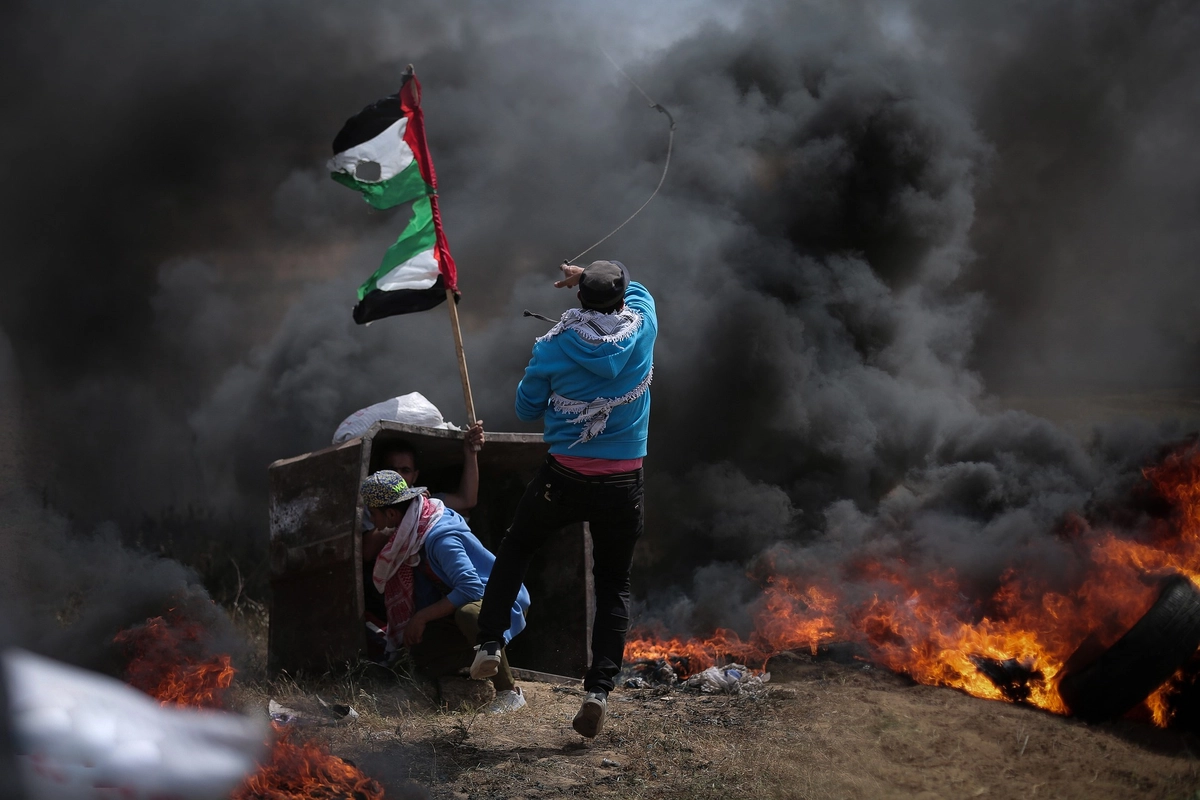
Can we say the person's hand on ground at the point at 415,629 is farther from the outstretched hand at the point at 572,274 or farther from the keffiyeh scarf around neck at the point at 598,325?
the outstretched hand at the point at 572,274

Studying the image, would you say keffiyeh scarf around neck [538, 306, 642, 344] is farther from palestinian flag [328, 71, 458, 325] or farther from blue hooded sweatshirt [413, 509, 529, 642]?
palestinian flag [328, 71, 458, 325]

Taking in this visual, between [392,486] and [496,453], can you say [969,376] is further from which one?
[392,486]

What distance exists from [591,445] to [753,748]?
5.46ft

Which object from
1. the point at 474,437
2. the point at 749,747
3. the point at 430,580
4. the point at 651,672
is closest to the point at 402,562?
the point at 430,580

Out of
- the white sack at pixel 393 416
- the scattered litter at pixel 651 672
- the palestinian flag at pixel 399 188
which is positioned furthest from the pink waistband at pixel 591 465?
the scattered litter at pixel 651 672

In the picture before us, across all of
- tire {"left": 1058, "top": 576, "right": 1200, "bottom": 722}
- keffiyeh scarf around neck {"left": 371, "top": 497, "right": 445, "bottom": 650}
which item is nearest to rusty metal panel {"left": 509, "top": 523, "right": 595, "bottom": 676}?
keffiyeh scarf around neck {"left": 371, "top": 497, "right": 445, "bottom": 650}

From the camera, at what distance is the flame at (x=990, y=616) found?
5.38m

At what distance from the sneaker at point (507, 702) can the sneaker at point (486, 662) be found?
70 cm

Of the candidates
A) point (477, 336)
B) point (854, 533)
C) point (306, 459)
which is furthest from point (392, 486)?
point (477, 336)

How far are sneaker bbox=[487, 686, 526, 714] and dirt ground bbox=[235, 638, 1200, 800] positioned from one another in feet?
0.22

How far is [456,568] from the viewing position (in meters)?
4.86

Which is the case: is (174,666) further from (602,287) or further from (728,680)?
(728,680)

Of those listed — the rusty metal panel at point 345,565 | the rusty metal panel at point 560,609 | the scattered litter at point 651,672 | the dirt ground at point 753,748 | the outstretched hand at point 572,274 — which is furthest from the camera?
the scattered litter at point 651,672

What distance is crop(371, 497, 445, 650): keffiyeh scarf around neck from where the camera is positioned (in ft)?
16.2
